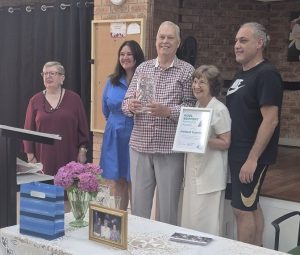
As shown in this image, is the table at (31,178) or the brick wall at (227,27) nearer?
the table at (31,178)

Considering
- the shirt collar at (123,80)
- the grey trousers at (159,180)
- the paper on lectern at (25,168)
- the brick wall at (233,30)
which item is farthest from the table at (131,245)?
the brick wall at (233,30)

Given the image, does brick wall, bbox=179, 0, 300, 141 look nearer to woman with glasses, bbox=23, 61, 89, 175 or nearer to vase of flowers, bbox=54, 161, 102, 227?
woman with glasses, bbox=23, 61, 89, 175

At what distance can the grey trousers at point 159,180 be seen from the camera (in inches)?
112

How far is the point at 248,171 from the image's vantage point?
8.30 ft

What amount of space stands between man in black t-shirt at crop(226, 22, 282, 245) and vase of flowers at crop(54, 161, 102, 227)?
917mm

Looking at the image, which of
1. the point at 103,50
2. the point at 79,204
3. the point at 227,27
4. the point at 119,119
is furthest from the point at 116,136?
the point at 227,27

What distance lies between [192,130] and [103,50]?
7.16 ft

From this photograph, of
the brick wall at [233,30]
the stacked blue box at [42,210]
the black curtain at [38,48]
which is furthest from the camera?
the brick wall at [233,30]

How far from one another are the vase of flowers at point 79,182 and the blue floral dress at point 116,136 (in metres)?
1.17

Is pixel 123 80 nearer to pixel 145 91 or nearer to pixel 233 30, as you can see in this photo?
pixel 145 91

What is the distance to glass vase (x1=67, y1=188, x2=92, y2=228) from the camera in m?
2.06

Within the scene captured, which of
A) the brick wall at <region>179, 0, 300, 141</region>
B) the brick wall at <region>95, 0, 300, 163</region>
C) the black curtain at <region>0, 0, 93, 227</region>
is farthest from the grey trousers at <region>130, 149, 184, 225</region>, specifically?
the brick wall at <region>179, 0, 300, 141</region>

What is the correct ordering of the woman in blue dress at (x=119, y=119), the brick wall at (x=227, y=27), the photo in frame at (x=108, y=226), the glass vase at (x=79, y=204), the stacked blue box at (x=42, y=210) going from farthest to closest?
the brick wall at (x=227, y=27)
the woman in blue dress at (x=119, y=119)
the glass vase at (x=79, y=204)
the stacked blue box at (x=42, y=210)
the photo in frame at (x=108, y=226)

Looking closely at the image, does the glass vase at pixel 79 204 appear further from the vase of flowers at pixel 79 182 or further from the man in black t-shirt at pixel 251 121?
the man in black t-shirt at pixel 251 121
